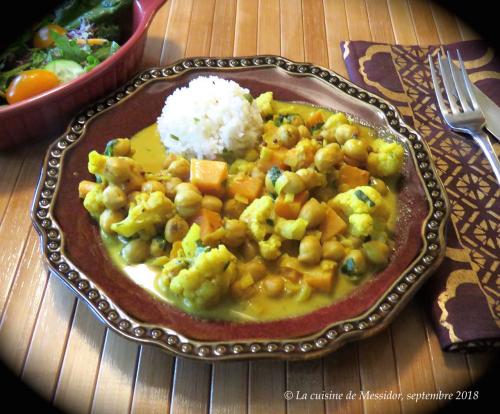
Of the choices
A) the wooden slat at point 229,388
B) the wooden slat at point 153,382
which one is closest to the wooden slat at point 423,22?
the wooden slat at point 229,388

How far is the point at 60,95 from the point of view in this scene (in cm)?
223

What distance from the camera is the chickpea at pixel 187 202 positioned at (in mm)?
1949

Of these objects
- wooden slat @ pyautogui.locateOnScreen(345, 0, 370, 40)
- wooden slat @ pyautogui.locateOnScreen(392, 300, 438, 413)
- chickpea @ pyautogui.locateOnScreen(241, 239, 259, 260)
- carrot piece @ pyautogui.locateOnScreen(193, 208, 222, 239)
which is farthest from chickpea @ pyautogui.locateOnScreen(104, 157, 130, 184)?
wooden slat @ pyautogui.locateOnScreen(345, 0, 370, 40)

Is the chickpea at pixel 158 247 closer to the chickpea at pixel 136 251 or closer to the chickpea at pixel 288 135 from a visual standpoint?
the chickpea at pixel 136 251

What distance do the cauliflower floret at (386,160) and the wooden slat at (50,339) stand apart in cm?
133

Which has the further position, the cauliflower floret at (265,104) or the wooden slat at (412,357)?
the cauliflower floret at (265,104)

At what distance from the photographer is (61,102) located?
228 cm

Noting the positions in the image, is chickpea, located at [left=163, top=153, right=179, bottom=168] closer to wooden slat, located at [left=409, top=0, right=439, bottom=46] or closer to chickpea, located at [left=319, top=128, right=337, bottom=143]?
chickpea, located at [left=319, top=128, right=337, bottom=143]

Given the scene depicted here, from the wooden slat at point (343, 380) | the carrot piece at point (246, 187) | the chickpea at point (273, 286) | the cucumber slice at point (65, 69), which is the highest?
the cucumber slice at point (65, 69)

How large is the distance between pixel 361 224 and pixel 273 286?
1.35 ft

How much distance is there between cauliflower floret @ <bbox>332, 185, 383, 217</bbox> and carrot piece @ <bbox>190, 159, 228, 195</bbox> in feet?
1.53

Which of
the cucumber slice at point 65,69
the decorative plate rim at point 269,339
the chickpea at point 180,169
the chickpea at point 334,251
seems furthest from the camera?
the cucumber slice at point 65,69

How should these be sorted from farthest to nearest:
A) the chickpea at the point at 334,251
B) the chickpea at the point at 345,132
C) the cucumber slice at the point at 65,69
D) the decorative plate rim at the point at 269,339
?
the cucumber slice at the point at 65,69
the chickpea at the point at 345,132
the chickpea at the point at 334,251
the decorative plate rim at the point at 269,339

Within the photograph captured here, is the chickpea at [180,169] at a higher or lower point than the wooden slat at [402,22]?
lower
